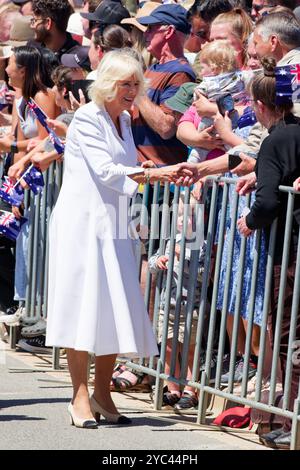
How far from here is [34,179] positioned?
9.38 meters

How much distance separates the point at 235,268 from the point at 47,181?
2624mm

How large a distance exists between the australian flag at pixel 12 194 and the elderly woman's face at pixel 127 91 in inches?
108

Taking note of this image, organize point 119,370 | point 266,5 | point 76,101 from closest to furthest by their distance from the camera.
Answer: point 119,370 < point 76,101 < point 266,5

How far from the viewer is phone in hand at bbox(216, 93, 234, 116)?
772cm

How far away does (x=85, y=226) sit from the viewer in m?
6.97

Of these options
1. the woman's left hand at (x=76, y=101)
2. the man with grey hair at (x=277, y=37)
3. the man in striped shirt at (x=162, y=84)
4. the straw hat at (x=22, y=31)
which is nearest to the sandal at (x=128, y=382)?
the man in striped shirt at (x=162, y=84)

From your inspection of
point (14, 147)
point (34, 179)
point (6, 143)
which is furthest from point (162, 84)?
point (6, 143)

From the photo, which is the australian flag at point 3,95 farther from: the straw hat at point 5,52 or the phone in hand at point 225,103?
the phone in hand at point 225,103

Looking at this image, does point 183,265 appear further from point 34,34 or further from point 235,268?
point 34,34

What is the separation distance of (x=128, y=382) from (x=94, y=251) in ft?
5.50

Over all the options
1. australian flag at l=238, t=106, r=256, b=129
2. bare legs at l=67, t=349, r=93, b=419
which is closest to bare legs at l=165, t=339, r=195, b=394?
bare legs at l=67, t=349, r=93, b=419

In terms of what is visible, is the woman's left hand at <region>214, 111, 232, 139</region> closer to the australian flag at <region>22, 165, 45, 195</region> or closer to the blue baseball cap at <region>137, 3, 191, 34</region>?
the blue baseball cap at <region>137, 3, 191, 34</region>

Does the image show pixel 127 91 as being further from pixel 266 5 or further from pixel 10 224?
pixel 266 5
